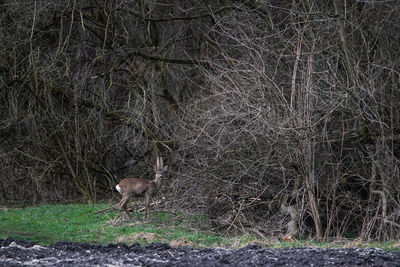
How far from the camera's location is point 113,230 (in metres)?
12.8

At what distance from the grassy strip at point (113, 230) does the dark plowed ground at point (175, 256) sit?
1210 millimetres

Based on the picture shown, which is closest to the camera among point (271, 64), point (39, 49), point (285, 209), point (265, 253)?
point (265, 253)

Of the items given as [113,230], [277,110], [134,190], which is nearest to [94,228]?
[113,230]

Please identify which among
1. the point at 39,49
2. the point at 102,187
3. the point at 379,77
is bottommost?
the point at 102,187

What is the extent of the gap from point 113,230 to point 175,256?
352 centimetres

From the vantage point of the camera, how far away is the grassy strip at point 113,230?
11488 mm

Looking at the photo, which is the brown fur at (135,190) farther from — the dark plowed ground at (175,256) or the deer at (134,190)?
the dark plowed ground at (175,256)

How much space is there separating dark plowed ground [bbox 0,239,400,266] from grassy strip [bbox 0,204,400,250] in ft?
3.97

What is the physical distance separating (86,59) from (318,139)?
7.91m

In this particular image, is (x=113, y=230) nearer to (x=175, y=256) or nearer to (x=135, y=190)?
(x=135, y=190)

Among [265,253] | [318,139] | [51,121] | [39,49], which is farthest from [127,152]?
[265,253]

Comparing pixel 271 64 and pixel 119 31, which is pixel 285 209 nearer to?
pixel 271 64

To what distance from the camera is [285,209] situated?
512 inches

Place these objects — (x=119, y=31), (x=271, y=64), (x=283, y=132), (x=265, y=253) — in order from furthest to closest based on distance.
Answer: (x=119, y=31) → (x=271, y=64) → (x=283, y=132) → (x=265, y=253)
